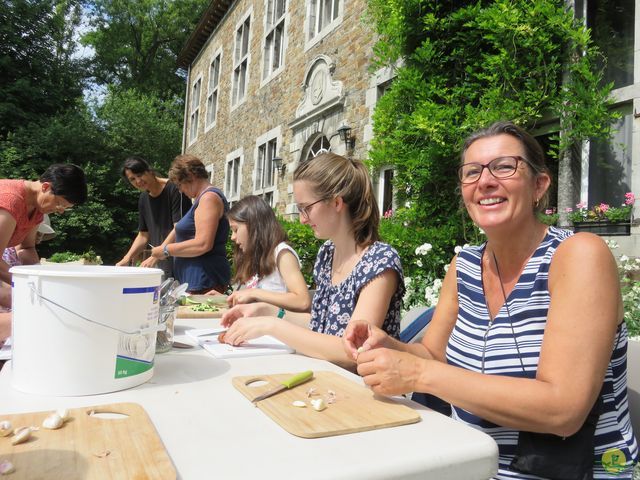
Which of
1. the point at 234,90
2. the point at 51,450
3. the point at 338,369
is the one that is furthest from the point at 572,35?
the point at 234,90

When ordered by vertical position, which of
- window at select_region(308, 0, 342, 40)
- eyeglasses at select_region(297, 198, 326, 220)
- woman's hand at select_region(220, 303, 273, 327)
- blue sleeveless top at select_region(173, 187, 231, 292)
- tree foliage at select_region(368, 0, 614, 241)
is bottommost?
woman's hand at select_region(220, 303, 273, 327)

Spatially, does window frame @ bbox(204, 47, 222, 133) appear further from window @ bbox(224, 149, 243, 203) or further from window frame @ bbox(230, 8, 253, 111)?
window @ bbox(224, 149, 243, 203)

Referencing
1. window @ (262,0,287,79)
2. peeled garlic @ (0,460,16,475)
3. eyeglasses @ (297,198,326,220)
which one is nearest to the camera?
peeled garlic @ (0,460,16,475)

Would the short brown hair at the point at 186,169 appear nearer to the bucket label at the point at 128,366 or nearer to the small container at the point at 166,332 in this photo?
the small container at the point at 166,332

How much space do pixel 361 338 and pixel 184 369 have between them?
49 cm

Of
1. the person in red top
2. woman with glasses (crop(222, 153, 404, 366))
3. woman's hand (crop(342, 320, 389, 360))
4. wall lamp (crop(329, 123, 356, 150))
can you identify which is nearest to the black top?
the person in red top

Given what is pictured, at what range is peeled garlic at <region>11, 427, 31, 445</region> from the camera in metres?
0.79

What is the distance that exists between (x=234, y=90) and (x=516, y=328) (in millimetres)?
13205

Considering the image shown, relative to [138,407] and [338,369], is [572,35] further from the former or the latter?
[138,407]

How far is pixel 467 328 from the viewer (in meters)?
1.47

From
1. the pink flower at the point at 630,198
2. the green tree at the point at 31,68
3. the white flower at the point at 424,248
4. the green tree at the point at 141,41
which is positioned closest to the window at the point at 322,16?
the white flower at the point at 424,248

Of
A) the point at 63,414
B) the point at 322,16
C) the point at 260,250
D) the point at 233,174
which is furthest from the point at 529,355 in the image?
the point at 233,174

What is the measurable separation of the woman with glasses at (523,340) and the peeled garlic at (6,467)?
67 cm

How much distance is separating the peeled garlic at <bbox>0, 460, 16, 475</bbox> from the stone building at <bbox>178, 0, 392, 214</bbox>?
19.2 feet
